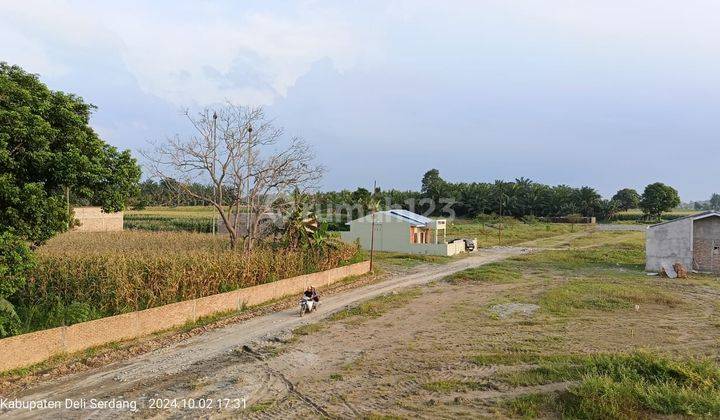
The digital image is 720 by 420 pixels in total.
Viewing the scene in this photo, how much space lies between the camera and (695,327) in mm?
14648

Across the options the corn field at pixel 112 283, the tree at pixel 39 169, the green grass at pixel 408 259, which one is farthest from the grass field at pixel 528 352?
the green grass at pixel 408 259

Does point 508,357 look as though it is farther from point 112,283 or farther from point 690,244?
point 690,244

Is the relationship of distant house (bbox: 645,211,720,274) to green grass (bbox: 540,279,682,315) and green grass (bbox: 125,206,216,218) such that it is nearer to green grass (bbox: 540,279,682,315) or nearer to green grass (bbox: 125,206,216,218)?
green grass (bbox: 540,279,682,315)

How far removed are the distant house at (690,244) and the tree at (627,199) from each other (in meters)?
83.0

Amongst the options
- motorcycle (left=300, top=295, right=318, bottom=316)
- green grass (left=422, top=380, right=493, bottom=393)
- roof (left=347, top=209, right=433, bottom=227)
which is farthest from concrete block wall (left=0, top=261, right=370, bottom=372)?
roof (left=347, top=209, right=433, bottom=227)

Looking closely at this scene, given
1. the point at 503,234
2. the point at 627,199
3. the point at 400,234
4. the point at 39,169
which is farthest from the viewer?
the point at 627,199

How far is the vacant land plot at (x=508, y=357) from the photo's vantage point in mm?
8250

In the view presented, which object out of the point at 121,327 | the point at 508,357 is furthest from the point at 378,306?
the point at 121,327

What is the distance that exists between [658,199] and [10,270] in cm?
9901

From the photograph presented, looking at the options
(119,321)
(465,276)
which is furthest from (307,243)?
(119,321)

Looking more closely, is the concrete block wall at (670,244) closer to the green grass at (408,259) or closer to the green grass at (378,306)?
the green grass at (408,259)

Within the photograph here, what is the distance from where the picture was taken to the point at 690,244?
95.2 feet

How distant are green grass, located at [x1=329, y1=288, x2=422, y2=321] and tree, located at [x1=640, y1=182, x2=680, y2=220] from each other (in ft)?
278

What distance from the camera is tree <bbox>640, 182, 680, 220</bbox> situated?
89.4 m
